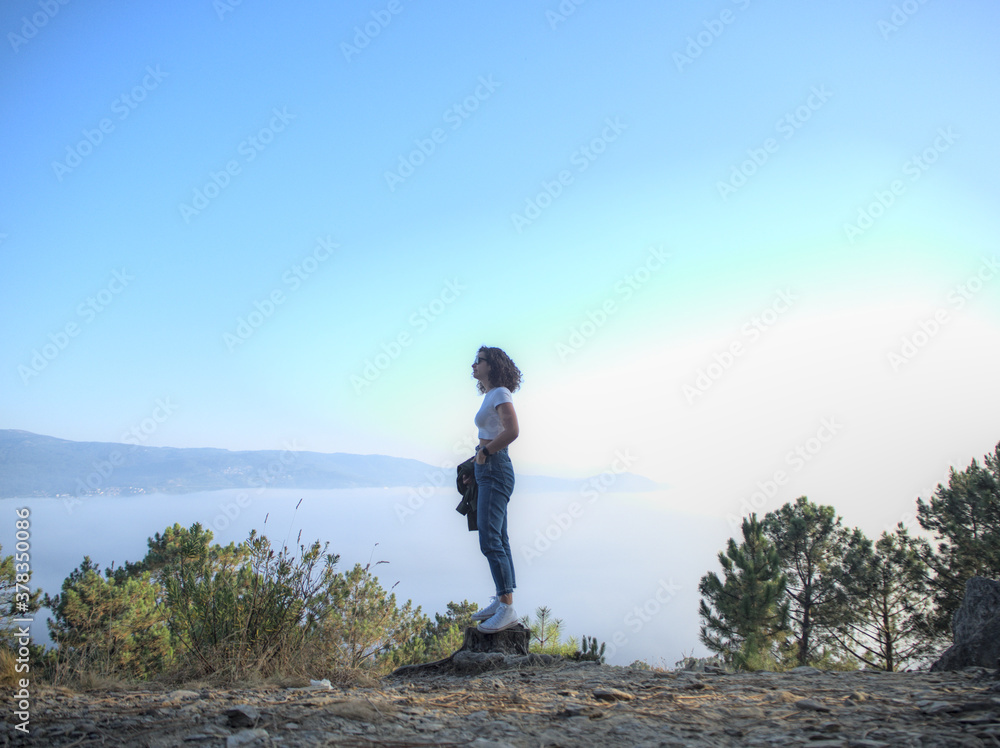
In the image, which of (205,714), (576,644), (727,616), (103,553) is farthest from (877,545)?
(103,553)

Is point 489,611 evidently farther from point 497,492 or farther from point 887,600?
point 887,600

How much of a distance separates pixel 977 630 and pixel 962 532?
41.8 ft

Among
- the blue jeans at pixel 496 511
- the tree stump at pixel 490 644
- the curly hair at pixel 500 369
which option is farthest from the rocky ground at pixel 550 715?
the curly hair at pixel 500 369

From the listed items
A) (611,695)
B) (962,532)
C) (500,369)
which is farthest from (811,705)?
(962,532)

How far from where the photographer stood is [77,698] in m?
2.94

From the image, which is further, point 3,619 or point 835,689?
point 3,619

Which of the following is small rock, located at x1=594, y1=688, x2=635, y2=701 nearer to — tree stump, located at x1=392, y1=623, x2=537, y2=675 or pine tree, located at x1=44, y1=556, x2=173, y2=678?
tree stump, located at x1=392, y1=623, x2=537, y2=675

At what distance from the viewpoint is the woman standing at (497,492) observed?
464 cm

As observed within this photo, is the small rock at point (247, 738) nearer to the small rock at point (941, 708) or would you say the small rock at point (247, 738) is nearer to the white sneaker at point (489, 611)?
the small rock at point (941, 708)

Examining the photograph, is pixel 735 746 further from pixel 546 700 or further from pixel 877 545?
pixel 877 545

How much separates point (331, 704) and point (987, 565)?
589 inches

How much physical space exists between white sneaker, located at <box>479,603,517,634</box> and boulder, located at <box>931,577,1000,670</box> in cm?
286

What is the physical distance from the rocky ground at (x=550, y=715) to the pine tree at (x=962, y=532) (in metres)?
12.4

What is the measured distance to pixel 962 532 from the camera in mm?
13586
